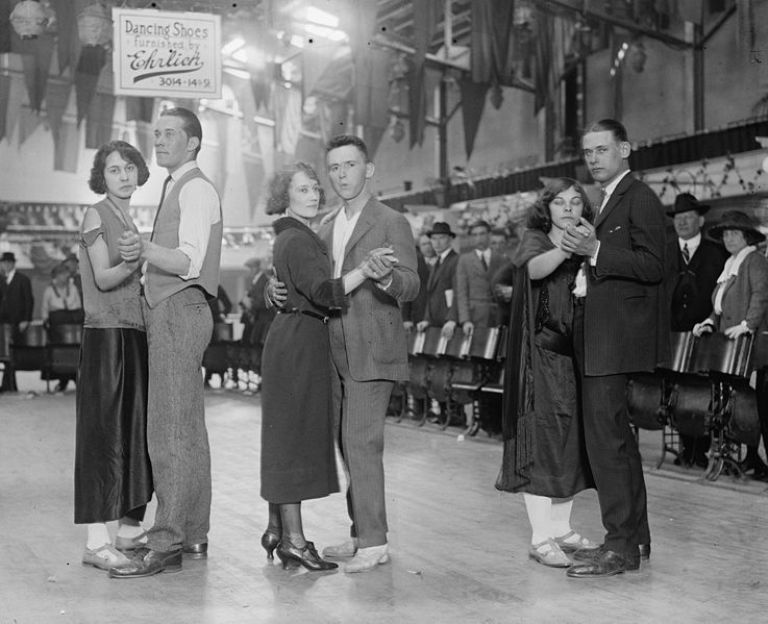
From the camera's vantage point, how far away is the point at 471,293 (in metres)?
8.95

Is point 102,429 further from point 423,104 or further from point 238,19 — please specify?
point 423,104

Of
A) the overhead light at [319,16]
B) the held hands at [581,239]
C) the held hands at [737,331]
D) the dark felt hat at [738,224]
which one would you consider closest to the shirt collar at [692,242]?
the dark felt hat at [738,224]

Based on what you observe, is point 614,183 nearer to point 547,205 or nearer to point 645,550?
point 547,205

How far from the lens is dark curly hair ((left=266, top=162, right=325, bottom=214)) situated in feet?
13.1

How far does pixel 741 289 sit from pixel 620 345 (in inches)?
115

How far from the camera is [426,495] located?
18.6ft

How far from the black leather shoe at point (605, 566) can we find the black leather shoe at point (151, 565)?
144 cm

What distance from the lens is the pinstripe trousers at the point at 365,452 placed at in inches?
154

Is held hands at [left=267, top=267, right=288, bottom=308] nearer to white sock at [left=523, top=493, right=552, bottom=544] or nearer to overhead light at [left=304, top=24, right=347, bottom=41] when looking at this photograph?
white sock at [left=523, top=493, right=552, bottom=544]

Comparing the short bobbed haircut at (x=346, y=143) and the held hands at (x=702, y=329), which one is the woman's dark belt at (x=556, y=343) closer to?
the short bobbed haircut at (x=346, y=143)

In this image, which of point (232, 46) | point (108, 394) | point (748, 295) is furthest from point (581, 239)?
point (232, 46)

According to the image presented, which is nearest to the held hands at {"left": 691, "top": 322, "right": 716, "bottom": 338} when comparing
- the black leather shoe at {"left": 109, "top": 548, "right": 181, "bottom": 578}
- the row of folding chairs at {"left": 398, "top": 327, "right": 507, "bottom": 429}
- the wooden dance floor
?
the wooden dance floor

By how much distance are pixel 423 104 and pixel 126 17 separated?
803 centimetres

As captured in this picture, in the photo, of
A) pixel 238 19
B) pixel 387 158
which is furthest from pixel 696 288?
pixel 387 158
